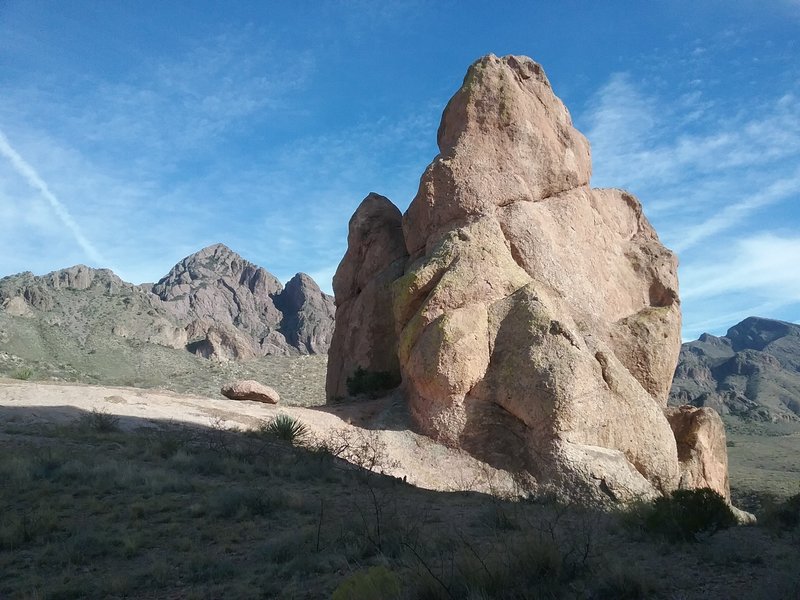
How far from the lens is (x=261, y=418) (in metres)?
17.3

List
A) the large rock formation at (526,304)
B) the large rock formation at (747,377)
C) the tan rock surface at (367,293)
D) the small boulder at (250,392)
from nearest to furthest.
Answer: the large rock formation at (526,304)
the small boulder at (250,392)
the tan rock surface at (367,293)
the large rock formation at (747,377)

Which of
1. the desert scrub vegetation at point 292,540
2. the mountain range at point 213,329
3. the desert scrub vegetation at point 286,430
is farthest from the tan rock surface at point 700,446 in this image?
the mountain range at point 213,329

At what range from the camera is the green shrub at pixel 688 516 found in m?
7.36

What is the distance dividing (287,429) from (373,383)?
646 centimetres

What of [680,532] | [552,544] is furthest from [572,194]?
[552,544]

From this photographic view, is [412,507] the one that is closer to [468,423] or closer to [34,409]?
[468,423]

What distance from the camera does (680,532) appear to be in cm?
728

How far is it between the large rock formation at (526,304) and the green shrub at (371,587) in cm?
926

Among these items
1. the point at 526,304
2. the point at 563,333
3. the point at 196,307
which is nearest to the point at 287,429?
the point at 526,304

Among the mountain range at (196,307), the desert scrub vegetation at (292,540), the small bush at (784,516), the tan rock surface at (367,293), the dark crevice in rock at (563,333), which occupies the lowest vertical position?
the desert scrub vegetation at (292,540)

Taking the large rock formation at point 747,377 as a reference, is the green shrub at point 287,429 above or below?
below

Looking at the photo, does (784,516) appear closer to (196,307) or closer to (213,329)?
(213,329)

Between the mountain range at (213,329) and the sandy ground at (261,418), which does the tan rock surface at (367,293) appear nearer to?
the sandy ground at (261,418)

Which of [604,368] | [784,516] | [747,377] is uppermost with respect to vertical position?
[747,377]
